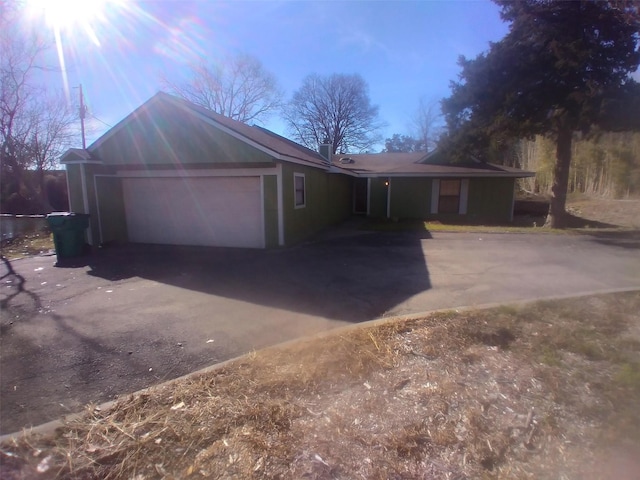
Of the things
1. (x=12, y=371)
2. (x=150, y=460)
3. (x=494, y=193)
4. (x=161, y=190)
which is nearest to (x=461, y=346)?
(x=150, y=460)

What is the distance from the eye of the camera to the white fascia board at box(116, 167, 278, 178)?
9.55m

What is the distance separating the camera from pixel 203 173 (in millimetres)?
9992

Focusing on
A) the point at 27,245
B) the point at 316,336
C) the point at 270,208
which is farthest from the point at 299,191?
the point at 27,245

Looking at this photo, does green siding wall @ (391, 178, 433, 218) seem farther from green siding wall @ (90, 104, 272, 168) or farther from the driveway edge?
the driveway edge

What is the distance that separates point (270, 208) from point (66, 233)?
5.44 metres

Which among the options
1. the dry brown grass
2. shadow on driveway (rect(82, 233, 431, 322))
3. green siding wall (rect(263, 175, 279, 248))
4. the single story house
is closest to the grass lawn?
shadow on driveway (rect(82, 233, 431, 322))

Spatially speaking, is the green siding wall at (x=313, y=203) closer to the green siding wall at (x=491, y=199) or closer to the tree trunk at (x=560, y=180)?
the green siding wall at (x=491, y=199)

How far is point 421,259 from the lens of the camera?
28.0 ft

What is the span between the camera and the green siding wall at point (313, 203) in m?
10.1

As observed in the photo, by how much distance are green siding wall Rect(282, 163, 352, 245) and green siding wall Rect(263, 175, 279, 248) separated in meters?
0.28

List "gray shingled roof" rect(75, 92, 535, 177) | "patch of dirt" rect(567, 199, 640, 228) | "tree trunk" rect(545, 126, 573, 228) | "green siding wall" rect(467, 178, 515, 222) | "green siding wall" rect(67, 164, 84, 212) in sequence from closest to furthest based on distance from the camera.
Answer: "gray shingled roof" rect(75, 92, 535, 177) → "green siding wall" rect(67, 164, 84, 212) → "tree trunk" rect(545, 126, 573, 228) → "patch of dirt" rect(567, 199, 640, 228) → "green siding wall" rect(467, 178, 515, 222)

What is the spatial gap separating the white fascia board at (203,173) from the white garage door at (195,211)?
174 millimetres

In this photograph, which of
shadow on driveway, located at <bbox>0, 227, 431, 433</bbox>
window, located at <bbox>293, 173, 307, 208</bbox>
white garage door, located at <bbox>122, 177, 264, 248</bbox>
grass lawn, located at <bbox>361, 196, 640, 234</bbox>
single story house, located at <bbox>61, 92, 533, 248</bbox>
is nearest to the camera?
shadow on driveway, located at <bbox>0, 227, 431, 433</bbox>

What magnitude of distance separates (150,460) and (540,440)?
8.84ft
